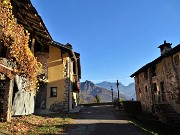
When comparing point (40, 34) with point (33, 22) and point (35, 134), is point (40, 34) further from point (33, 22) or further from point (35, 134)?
point (35, 134)

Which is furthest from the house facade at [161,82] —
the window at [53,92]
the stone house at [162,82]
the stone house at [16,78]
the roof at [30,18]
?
the stone house at [16,78]

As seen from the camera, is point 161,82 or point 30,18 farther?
point 161,82

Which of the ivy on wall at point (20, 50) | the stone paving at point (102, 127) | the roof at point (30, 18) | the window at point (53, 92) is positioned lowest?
the stone paving at point (102, 127)

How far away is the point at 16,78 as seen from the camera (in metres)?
14.5

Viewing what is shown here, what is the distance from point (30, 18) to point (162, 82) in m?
13.6

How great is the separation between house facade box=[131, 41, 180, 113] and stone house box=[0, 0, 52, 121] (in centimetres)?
1104

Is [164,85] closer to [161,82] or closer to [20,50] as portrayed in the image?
[161,82]

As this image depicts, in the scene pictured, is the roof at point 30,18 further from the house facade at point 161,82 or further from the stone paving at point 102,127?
the house facade at point 161,82

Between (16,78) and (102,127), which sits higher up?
(16,78)

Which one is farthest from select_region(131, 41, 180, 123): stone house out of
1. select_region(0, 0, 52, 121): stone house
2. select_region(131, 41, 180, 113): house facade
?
select_region(0, 0, 52, 121): stone house

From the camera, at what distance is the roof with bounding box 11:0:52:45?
14210mm

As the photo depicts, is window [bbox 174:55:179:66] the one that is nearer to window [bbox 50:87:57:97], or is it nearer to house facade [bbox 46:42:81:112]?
house facade [bbox 46:42:81:112]

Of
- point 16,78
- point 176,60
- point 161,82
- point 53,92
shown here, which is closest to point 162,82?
point 161,82

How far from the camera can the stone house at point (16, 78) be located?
13.0m
